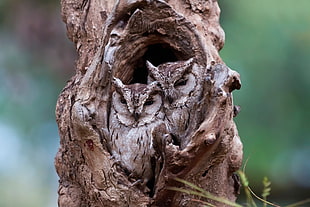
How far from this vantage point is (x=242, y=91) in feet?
9.09

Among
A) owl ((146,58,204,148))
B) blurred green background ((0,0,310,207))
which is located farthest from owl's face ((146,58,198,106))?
blurred green background ((0,0,310,207))

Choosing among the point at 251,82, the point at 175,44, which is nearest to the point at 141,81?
the point at 175,44

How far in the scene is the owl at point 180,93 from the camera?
1.34 metres

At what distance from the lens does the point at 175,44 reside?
4.78 feet

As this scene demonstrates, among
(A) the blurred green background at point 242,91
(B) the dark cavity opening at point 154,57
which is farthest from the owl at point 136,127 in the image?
(A) the blurred green background at point 242,91

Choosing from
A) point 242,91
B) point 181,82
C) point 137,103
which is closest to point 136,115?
point 137,103

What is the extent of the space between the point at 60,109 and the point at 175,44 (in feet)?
1.08

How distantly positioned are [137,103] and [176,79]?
0.10 m

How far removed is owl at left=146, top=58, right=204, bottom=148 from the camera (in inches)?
52.6

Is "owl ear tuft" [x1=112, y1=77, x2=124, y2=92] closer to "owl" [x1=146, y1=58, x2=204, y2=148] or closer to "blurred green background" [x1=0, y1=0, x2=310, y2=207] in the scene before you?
"owl" [x1=146, y1=58, x2=204, y2=148]

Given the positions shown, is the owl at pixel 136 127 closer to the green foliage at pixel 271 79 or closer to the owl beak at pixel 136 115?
the owl beak at pixel 136 115

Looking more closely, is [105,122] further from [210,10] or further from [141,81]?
[210,10]

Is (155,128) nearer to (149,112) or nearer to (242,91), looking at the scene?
(149,112)

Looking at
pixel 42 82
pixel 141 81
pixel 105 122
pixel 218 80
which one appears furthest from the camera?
pixel 42 82
